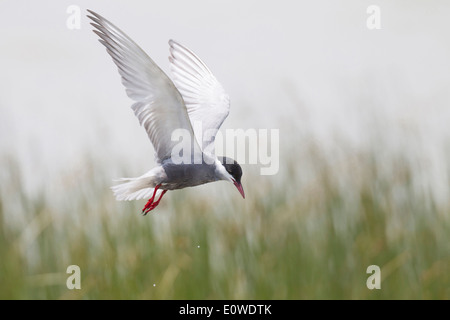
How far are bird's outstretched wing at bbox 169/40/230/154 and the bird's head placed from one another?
0.55 m

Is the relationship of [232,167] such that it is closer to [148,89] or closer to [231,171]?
[231,171]

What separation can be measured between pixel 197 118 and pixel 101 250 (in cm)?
131

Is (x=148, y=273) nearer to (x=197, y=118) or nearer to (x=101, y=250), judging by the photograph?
(x=101, y=250)

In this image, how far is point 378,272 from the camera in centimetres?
527

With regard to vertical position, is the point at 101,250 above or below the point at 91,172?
below

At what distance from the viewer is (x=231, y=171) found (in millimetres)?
4047

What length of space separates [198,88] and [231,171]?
979mm

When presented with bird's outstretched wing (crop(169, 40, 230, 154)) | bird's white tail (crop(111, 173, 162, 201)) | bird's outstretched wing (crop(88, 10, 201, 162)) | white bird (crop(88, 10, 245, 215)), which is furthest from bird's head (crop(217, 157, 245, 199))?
bird's outstretched wing (crop(169, 40, 230, 154))

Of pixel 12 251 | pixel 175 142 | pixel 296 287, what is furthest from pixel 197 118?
pixel 12 251

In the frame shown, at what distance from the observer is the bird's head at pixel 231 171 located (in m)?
3.94

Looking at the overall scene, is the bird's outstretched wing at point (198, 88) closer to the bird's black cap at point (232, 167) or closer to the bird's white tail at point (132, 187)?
the bird's black cap at point (232, 167)

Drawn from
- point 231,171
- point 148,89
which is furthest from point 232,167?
point 148,89

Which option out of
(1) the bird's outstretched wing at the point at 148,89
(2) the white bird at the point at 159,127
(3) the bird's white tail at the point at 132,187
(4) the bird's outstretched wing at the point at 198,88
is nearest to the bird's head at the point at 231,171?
(2) the white bird at the point at 159,127

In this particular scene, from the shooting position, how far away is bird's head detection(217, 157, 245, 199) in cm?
394
